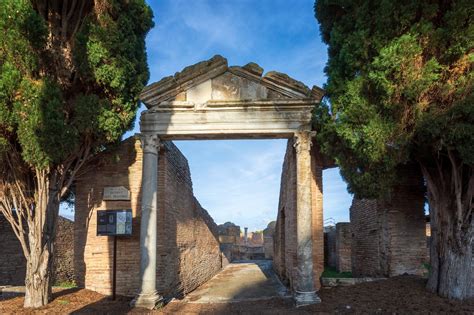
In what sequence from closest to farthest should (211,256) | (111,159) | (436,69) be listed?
(436,69)
(111,159)
(211,256)

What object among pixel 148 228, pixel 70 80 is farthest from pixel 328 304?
pixel 70 80

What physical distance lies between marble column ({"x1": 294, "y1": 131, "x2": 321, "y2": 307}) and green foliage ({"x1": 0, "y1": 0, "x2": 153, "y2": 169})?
4.21m

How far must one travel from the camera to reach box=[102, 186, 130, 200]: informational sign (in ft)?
31.8

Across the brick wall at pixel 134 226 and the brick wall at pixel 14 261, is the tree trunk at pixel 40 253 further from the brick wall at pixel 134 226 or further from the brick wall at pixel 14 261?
the brick wall at pixel 14 261

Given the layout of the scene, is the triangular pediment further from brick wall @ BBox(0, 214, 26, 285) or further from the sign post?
brick wall @ BBox(0, 214, 26, 285)

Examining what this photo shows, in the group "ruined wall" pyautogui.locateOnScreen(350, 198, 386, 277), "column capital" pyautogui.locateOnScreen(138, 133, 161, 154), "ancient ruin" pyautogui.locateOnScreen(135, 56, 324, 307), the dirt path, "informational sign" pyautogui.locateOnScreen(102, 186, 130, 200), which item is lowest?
the dirt path

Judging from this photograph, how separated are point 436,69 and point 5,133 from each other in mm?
8529

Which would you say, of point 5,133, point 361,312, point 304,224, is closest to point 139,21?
point 5,133

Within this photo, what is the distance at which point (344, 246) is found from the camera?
15.3 meters

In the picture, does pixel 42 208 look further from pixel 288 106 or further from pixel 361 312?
pixel 361 312

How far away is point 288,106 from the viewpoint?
8875 mm

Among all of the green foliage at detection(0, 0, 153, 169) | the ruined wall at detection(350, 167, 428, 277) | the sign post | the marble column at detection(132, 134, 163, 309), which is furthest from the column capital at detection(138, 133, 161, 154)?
the ruined wall at detection(350, 167, 428, 277)

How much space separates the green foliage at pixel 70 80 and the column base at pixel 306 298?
5.54 m

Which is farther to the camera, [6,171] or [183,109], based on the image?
[183,109]
